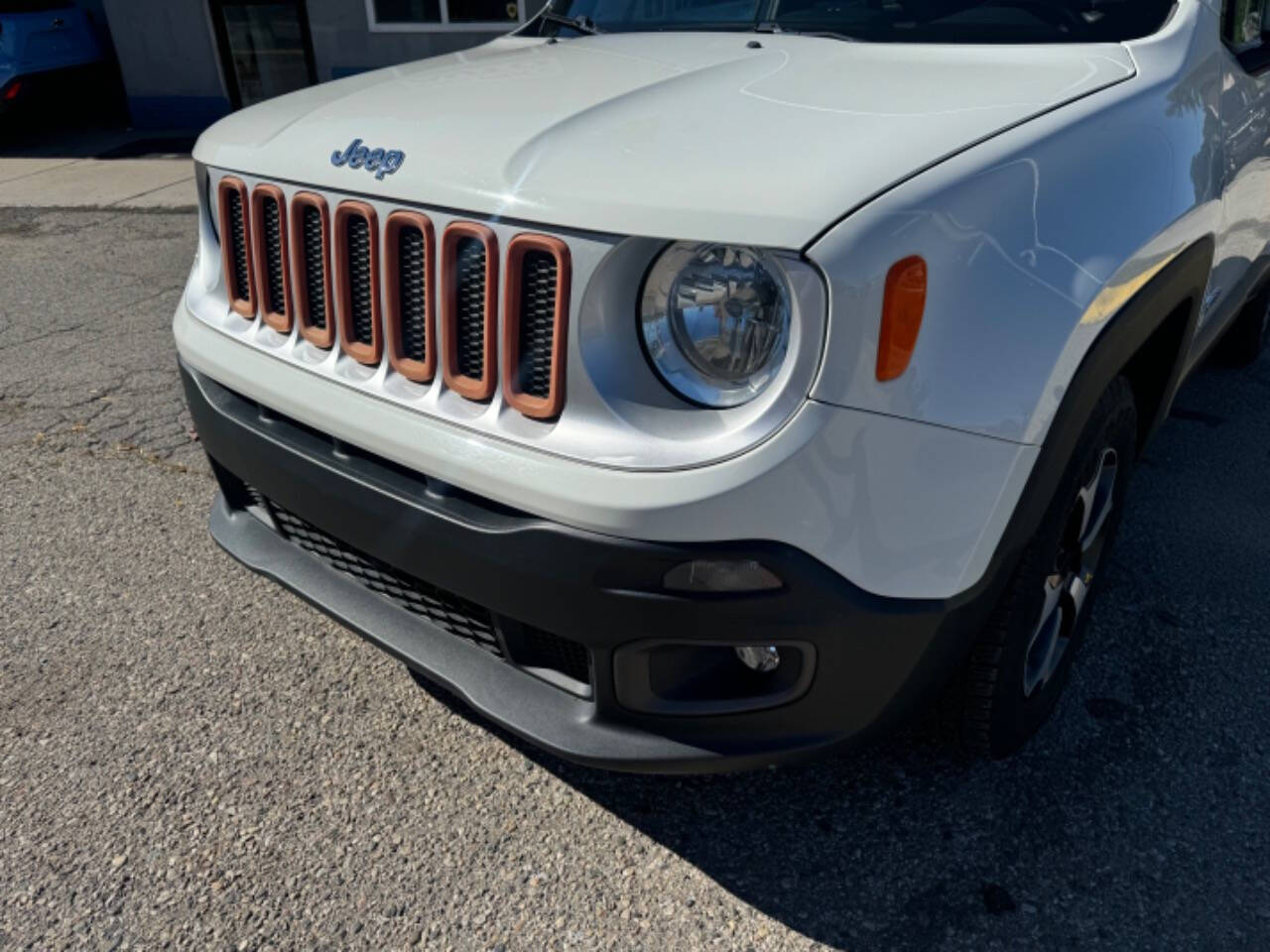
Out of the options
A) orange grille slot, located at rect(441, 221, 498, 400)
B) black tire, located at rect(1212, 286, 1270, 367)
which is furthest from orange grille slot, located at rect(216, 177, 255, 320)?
black tire, located at rect(1212, 286, 1270, 367)

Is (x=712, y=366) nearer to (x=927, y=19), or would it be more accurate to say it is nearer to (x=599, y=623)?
(x=599, y=623)

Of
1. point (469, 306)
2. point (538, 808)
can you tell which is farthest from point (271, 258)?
point (538, 808)

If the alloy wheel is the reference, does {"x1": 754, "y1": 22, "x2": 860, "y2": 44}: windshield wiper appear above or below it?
above

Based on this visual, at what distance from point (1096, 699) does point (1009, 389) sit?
3.86 ft

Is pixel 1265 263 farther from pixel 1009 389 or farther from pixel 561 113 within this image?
pixel 561 113

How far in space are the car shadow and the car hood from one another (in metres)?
1.20

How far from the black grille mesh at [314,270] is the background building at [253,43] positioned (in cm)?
833

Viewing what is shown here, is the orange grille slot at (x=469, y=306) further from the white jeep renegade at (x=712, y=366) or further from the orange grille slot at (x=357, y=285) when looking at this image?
the orange grille slot at (x=357, y=285)

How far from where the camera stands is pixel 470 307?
178 cm

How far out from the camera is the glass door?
34.5 ft

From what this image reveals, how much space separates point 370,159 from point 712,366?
2.51 ft

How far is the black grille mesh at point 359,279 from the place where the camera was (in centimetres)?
197

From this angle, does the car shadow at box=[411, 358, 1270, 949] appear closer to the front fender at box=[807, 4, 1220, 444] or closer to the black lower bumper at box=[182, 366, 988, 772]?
the black lower bumper at box=[182, 366, 988, 772]

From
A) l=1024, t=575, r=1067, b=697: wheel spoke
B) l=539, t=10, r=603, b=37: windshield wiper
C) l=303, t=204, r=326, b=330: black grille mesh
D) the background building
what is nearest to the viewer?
l=303, t=204, r=326, b=330: black grille mesh
